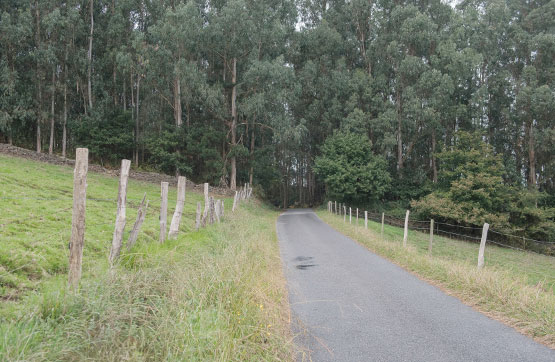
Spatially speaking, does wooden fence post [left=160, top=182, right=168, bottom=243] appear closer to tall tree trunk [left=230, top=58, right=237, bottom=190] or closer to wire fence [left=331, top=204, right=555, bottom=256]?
wire fence [left=331, top=204, right=555, bottom=256]

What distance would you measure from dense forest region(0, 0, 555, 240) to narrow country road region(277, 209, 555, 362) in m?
18.2

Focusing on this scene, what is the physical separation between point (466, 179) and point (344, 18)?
23408mm

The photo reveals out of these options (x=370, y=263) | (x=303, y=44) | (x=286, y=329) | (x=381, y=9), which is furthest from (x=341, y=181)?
(x=286, y=329)

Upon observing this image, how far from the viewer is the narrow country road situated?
3828 millimetres

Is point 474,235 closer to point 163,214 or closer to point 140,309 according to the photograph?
point 163,214

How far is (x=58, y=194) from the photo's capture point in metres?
12.3

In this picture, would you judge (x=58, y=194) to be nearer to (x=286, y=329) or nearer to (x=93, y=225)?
(x=93, y=225)

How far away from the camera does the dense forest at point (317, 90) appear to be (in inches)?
1013

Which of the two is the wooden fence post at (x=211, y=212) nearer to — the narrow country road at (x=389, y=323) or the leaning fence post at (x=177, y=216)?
the leaning fence post at (x=177, y=216)

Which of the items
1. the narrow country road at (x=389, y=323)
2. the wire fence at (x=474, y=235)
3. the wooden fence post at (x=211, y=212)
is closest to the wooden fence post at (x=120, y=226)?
the narrow country road at (x=389, y=323)

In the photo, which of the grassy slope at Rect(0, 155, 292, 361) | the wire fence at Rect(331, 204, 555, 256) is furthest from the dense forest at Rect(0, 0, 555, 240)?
the grassy slope at Rect(0, 155, 292, 361)

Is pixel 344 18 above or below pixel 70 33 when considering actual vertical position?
above

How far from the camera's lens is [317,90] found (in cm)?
3653

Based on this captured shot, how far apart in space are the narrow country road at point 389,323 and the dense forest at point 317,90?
18.2 metres
